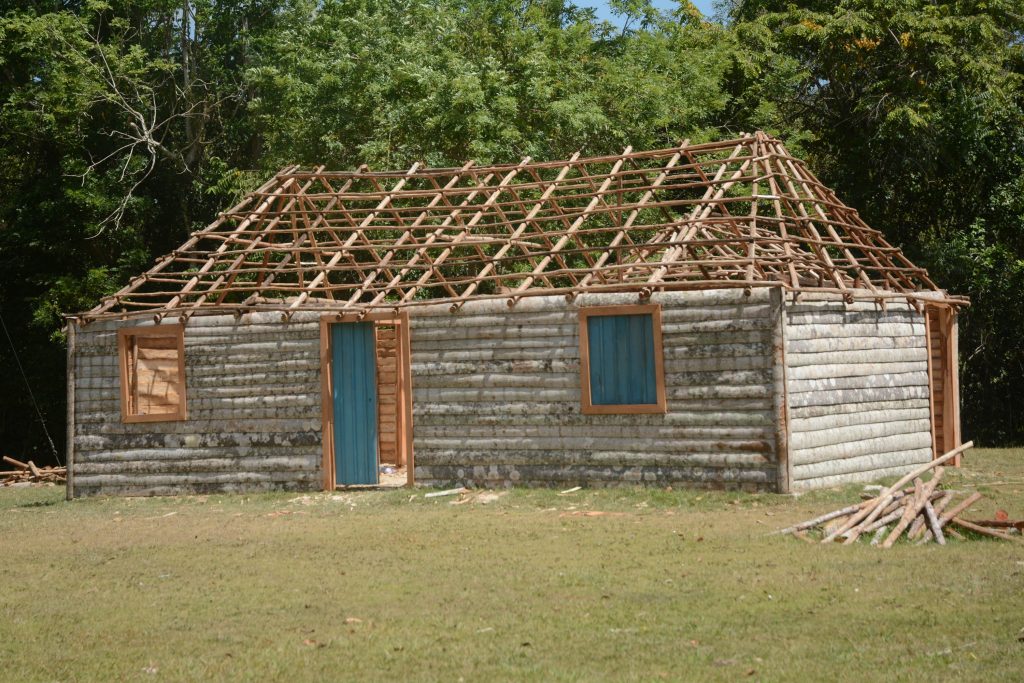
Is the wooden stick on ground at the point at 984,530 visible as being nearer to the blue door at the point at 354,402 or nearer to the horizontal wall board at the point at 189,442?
the blue door at the point at 354,402

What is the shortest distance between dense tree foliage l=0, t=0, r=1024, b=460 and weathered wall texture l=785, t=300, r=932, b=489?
25.1 ft

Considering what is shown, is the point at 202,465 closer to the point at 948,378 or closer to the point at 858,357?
the point at 858,357

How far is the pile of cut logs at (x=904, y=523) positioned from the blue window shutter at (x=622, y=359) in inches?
156

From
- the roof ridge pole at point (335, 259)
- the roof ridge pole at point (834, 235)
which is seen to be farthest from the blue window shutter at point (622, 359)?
the roof ridge pole at point (335, 259)

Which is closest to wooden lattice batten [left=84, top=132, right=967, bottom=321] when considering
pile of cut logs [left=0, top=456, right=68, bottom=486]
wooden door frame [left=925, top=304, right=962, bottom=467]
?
wooden door frame [left=925, top=304, right=962, bottom=467]

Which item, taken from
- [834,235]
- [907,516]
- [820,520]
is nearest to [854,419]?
[834,235]

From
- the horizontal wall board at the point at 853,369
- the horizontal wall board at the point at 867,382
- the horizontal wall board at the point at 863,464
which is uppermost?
the horizontal wall board at the point at 853,369

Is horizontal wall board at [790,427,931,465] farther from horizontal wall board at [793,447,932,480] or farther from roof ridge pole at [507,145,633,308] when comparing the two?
roof ridge pole at [507,145,633,308]

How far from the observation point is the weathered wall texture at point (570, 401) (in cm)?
1428

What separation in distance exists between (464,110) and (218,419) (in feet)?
30.3

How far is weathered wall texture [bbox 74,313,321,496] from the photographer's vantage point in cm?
1669

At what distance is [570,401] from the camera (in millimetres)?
15320

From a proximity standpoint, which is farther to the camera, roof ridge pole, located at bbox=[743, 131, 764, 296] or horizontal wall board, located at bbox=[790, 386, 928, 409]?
roof ridge pole, located at bbox=[743, 131, 764, 296]

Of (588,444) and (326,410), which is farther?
(326,410)
